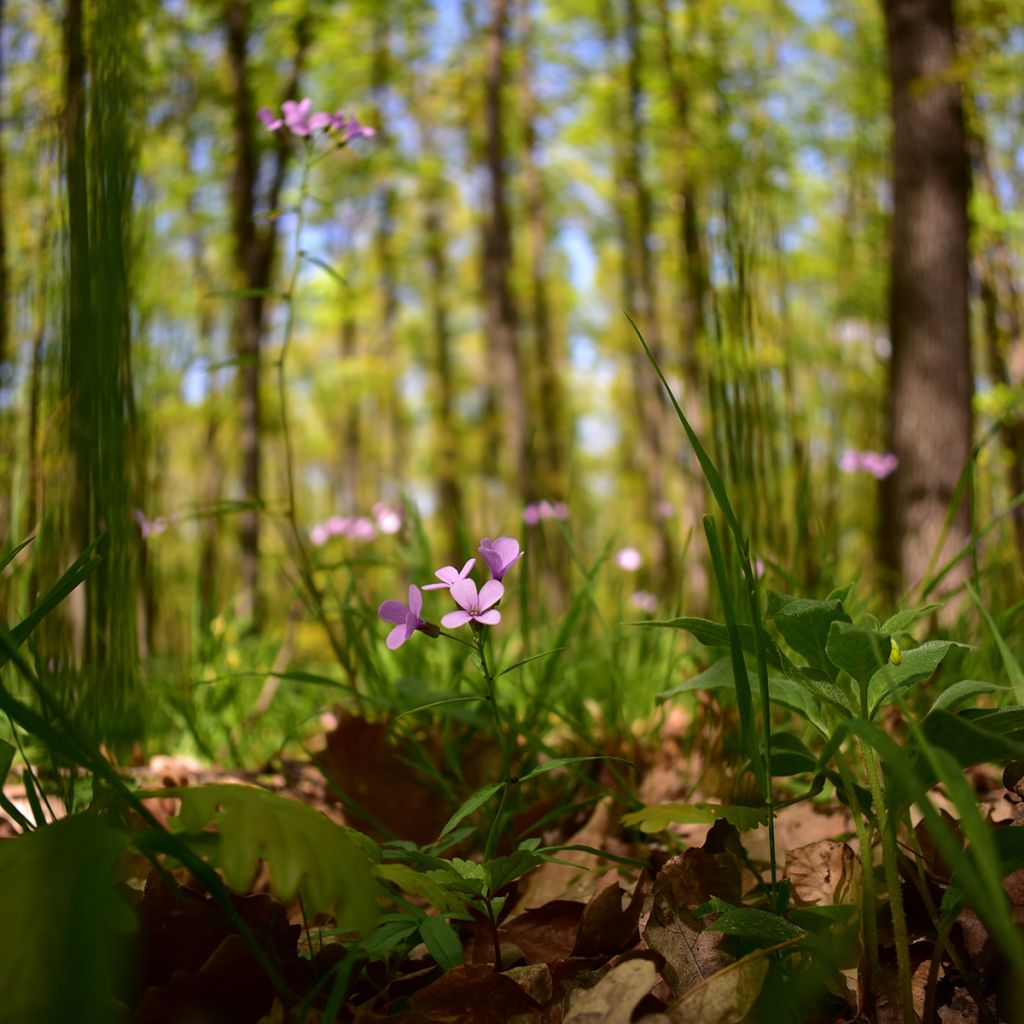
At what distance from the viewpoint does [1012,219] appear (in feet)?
18.6

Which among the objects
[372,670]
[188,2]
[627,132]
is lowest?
[372,670]

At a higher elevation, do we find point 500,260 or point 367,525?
point 500,260

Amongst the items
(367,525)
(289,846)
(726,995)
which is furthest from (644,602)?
(289,846)

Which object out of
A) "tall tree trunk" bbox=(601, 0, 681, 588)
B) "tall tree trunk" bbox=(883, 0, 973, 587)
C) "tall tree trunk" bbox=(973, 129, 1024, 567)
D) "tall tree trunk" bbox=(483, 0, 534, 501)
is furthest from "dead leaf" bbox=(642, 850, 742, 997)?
"tall tree trunk" bbox=(601, 0, 681, 588)

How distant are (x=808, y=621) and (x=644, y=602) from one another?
8.48 feet

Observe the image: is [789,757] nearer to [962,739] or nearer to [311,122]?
[962,739]

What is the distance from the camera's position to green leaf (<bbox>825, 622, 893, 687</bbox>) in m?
0.66

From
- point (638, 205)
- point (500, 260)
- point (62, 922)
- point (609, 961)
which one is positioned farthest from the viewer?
point (638, 205)

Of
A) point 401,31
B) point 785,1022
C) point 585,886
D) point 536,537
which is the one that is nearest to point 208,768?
point 536,537

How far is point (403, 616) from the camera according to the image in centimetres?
79

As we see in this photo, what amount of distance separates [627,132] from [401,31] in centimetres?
300

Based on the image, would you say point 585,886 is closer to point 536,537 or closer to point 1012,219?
point 536,537

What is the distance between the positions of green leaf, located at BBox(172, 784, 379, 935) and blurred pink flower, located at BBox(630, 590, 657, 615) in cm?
230

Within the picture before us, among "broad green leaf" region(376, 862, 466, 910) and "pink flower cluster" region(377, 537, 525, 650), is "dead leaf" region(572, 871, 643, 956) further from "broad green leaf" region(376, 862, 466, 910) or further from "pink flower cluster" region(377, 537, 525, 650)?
"pink flower cluster" region(377, 537, 525, 650)
